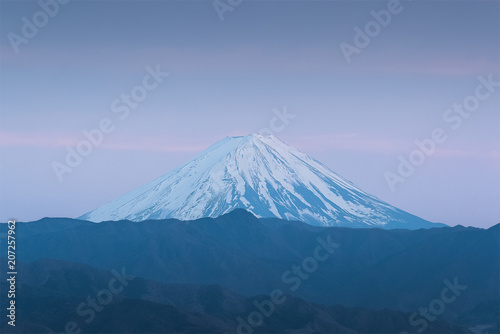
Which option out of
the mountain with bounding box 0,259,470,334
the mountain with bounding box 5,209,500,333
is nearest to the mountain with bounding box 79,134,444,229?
the mountain with bounding box 5,209,500,333

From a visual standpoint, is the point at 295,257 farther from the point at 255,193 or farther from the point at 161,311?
the point at 161,311

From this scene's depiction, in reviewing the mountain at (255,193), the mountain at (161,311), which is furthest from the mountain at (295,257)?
the mountain at (255,193)

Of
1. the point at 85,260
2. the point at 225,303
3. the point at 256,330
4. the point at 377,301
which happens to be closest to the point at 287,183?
the point at 85,260

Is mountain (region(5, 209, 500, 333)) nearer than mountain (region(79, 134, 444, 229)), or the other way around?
mountain (region(5, 209, 500, 333))

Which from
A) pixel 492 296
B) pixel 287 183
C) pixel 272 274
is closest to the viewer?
pixel 492 296

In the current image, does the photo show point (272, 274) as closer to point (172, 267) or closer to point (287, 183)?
point (172, 267)

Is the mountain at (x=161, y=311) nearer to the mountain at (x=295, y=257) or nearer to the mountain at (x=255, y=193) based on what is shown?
the mountain at (x=295, y=257)

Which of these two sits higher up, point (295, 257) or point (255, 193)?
point (255, 193)

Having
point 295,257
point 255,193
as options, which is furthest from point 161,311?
point 255,193

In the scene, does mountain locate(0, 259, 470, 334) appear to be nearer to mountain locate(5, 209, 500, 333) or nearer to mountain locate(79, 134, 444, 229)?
mountain locate(5, 209, 500, 333)
